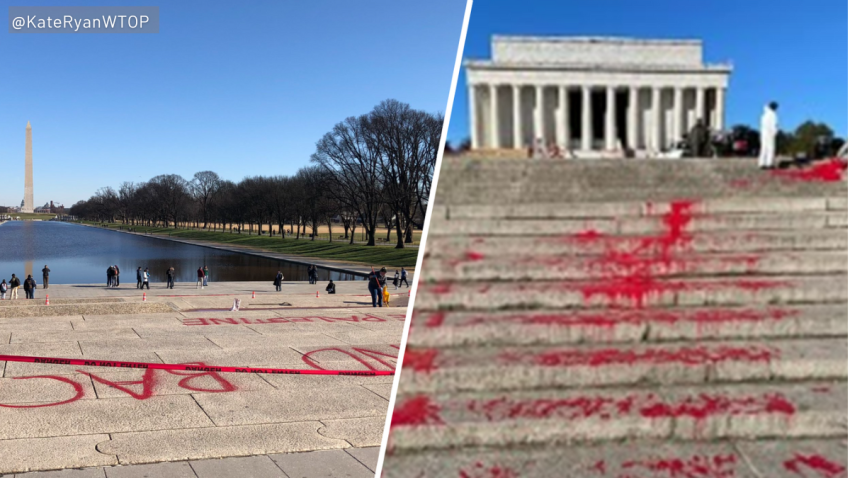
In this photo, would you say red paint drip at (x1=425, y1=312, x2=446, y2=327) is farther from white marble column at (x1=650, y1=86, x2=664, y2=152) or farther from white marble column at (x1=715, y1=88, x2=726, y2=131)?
white marble column at (x1=715, y1=88, x2=726, y2=131)

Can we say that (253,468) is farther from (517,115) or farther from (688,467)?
(517,115)

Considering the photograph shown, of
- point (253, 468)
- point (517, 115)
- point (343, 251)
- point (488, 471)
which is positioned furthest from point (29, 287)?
point (343, 251)

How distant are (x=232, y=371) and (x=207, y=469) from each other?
465cm

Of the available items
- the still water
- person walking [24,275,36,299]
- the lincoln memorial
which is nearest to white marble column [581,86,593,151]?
the lincoln memorial

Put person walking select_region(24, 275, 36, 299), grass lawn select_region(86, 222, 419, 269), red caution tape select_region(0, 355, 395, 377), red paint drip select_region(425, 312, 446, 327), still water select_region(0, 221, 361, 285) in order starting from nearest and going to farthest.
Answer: red paint drip select_region(425, 312, 446, 327) → red caution tape select_region(0, 355, 395, 377) → person walking select_region(24, 275, 36, 299) → still water select_region(0, 221, 361, 285) → grass lawn select_region(86, 222, 419, 269)

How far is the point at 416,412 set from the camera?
4.59ft

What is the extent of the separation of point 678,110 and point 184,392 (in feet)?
33.3

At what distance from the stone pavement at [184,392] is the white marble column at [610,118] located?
6.59 meters

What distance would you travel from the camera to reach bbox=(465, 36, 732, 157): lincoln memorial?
131 cm

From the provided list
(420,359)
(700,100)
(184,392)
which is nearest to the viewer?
(700,100)

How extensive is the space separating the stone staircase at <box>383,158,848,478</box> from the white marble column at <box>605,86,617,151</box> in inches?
1.9

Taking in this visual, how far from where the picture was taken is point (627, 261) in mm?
1460

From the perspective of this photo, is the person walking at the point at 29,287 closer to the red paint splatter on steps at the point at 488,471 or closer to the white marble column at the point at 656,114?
the red paint splatter on steps at the point at 488,471

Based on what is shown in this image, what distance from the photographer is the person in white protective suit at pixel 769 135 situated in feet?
4.50
